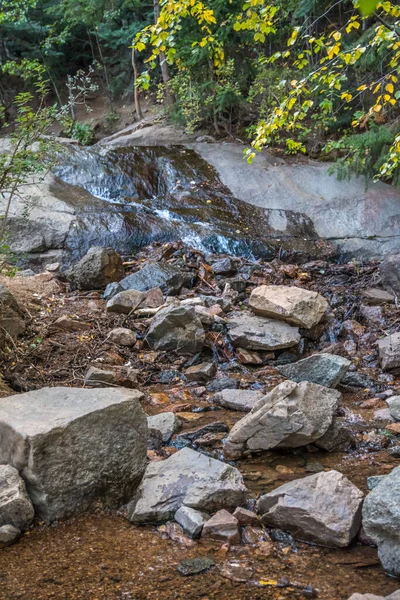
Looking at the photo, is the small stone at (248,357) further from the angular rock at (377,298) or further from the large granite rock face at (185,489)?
the large granite rock face at (185,489)

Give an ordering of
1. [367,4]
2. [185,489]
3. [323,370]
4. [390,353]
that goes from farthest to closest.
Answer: [390,353]
[323,370]
[185,489]
[367,4]

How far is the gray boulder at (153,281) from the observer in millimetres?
7586

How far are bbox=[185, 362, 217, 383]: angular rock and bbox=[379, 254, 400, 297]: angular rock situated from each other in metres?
3.44

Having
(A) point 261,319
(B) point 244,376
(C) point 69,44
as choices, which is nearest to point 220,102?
(A) point 261,319

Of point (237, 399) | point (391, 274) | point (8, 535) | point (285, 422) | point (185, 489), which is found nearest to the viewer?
point (8, 535)

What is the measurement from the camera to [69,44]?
22.9 m

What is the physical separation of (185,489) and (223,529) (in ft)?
1.20

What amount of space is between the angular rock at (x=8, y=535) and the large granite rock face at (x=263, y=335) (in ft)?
12.7

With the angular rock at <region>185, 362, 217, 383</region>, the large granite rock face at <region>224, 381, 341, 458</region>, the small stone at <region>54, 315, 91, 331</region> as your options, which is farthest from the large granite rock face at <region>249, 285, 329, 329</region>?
the large granite rock face at <region>224, 381, 341, 458</region>

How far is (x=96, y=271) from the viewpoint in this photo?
779 centimetres

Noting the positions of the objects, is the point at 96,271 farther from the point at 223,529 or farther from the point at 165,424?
the point at 223,529

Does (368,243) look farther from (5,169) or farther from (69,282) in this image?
(5,169)

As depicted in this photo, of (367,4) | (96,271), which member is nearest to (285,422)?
(367,4)

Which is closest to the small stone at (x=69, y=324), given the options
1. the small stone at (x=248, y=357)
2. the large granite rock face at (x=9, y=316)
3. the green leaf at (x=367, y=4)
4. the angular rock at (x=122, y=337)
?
the angular rock at (x=122, y=337)
